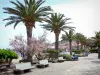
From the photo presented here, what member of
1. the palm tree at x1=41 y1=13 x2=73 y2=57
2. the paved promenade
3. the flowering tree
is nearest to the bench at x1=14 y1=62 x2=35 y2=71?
the paved promenade

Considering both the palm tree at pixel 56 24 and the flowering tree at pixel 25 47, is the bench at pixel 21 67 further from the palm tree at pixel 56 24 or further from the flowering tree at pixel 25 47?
the palm tree at pixel 56 24

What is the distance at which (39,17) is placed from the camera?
103ft

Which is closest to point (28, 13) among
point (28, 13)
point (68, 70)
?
point (28, 13)

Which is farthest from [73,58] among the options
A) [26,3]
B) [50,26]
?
[26,3]

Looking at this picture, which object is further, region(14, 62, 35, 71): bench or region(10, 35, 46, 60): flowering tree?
region(10, 35, 46, 60): flowering tree

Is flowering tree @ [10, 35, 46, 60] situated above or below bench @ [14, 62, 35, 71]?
above

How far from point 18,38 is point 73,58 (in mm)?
12800

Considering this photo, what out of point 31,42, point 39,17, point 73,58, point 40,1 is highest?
point 40,1

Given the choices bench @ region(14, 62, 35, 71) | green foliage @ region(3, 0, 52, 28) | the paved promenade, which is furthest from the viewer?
green foliage @ region(3, 0, 52, 28)

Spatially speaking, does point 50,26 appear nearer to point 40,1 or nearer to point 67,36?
point 40,1

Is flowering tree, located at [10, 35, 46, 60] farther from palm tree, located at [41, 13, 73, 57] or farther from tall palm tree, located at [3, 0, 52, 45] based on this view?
palm tree, located at [41, 13, 73, 57]

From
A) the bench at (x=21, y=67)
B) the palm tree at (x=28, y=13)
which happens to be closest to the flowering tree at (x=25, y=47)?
the palm tree at (x=28, y=13)

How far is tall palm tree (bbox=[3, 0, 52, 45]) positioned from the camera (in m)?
29.8

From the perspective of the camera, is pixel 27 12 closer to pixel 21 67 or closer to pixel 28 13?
pixel 28 13
